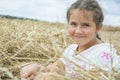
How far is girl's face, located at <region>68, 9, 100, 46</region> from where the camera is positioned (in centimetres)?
230

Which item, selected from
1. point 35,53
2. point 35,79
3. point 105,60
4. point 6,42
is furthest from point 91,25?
point 6,42

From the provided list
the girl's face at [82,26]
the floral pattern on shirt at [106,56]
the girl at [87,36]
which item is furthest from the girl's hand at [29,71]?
the floral pattern on shirt at [106,56]

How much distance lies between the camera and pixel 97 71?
1899 millimetres

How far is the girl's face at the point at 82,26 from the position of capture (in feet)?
7.54

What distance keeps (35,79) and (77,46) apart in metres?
0.51

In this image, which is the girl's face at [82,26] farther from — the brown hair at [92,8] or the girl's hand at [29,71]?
the girl's hand at [29,71]

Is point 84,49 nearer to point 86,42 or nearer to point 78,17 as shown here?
point 86,42

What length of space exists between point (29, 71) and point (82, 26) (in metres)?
0.43

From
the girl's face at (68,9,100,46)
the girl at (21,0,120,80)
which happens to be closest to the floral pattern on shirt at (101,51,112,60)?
the girl at (21,0,120,80)

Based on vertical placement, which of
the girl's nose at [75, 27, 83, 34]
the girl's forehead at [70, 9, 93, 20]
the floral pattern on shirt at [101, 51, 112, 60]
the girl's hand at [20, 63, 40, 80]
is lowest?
the girl's hand at [20, 63, 40, 80]

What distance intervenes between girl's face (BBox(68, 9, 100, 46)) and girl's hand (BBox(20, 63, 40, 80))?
317mm

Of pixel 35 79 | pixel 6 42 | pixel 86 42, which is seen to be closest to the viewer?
pixel 35 79

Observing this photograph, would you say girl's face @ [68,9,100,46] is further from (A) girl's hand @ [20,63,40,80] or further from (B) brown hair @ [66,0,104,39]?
(A) girl's hand @ [20,63,40,80]

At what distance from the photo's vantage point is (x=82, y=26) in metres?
2.30
